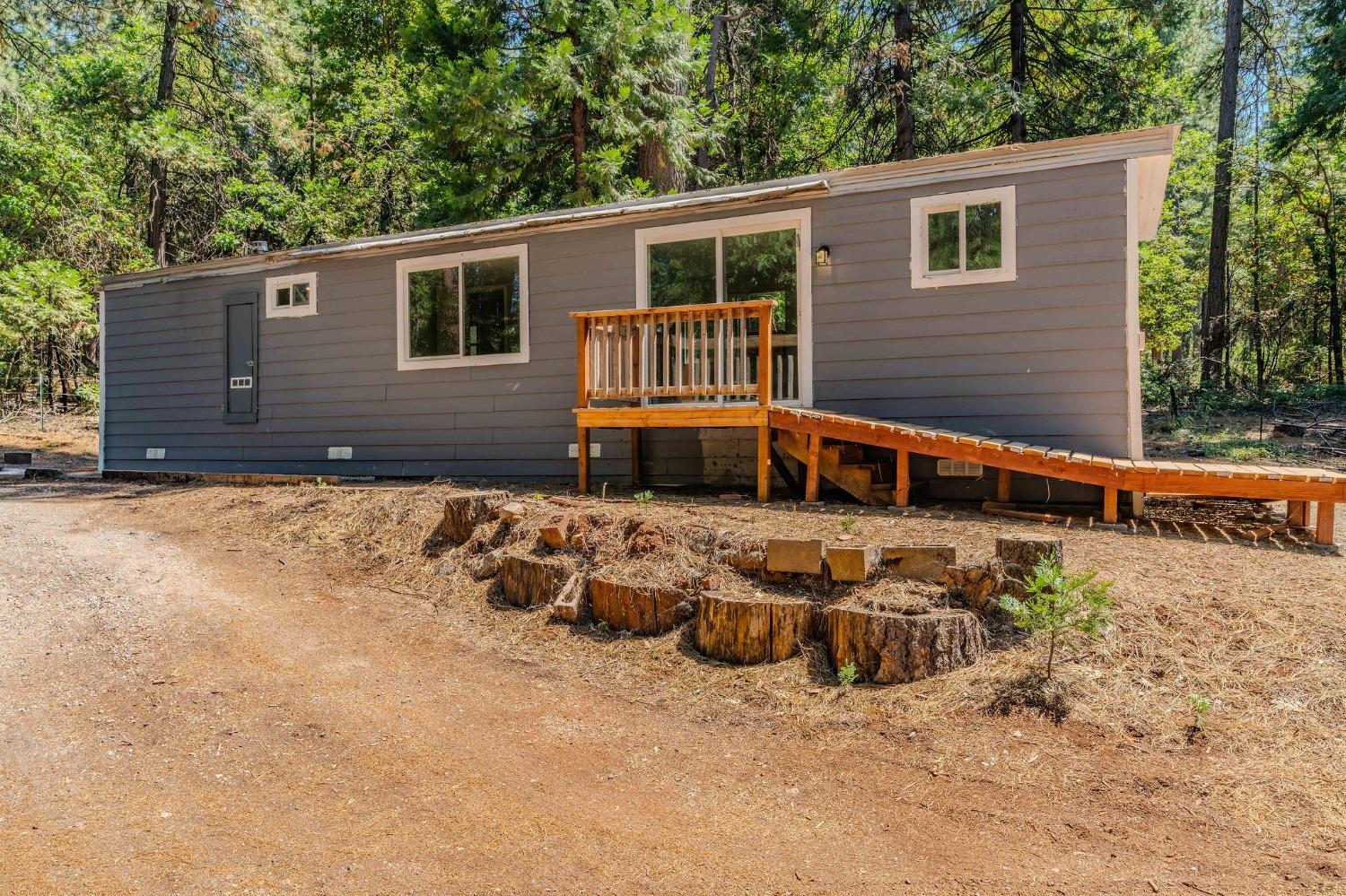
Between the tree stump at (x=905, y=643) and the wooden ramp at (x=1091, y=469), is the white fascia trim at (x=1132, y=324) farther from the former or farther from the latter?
the tree stump at (x=905, y=643)

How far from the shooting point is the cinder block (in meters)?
3.82

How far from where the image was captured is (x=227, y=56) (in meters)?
16.8

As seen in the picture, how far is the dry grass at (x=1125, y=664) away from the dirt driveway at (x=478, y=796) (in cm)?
15

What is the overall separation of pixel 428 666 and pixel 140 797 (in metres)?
1.35

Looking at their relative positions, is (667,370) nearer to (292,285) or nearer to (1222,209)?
(292,285)

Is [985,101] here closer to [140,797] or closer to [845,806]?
[845,806]

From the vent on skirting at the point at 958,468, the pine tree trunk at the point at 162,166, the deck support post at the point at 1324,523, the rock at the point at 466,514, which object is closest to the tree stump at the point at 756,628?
the rock at the point at 466,514

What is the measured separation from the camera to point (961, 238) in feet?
21.2

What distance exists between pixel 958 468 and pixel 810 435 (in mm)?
1414

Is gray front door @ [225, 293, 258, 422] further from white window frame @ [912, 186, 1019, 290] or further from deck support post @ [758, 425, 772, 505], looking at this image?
white window frame @ [912, 186, 1019, 290]

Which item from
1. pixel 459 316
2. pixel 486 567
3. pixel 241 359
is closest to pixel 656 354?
pixel 486 567

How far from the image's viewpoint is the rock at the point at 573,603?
13.7ft

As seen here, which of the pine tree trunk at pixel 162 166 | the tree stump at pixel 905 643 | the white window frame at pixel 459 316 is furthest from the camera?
the pine tree trunk at pixel 162 166

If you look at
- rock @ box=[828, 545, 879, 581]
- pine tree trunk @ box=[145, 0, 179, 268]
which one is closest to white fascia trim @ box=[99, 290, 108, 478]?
pine tree trunk @ box=[145, 0, 179, 268]
